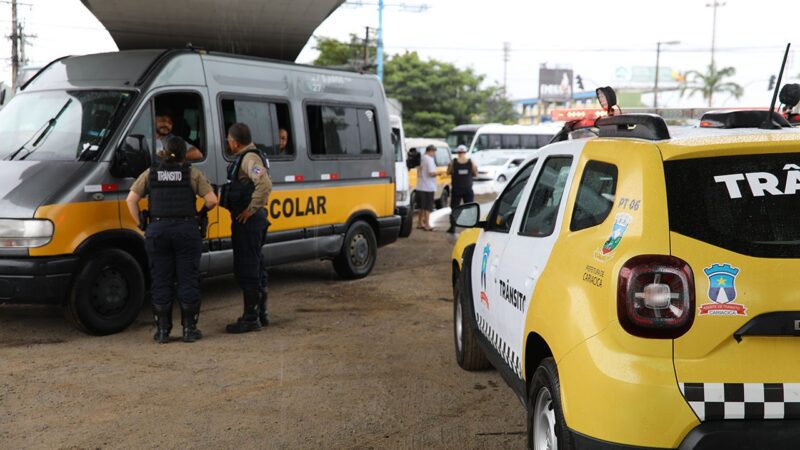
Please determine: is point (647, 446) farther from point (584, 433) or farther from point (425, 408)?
point (425, 408)

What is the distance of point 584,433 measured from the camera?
9.27 ft

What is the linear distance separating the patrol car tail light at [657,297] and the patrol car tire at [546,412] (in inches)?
19.9

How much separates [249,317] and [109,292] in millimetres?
1188

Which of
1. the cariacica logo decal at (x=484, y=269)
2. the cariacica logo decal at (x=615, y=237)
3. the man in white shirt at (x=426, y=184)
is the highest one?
the cariacica logo decal at (x=615, y=237)

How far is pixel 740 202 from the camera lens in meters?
2.79

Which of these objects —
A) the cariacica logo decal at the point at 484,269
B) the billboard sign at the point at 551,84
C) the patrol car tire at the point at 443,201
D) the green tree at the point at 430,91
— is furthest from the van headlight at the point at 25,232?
the billboard sign at the point at 551,84

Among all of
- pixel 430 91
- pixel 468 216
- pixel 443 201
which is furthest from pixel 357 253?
pixel 430 91

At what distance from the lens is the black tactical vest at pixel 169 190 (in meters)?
6.47

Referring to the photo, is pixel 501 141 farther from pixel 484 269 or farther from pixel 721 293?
pixel 721 293

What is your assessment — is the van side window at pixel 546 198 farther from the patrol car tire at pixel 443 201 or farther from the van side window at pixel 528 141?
the van side window at pixel 528 141

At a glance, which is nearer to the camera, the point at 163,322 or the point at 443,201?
the point at 163,322

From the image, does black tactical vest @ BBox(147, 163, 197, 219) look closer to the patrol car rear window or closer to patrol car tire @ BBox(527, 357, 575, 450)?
patrol car tire @ BBox(527, 357, 575, 450)

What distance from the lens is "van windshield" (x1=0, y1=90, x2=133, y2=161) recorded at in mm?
6898

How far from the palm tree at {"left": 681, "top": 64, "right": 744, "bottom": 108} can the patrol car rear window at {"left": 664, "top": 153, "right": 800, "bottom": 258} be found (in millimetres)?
63445
